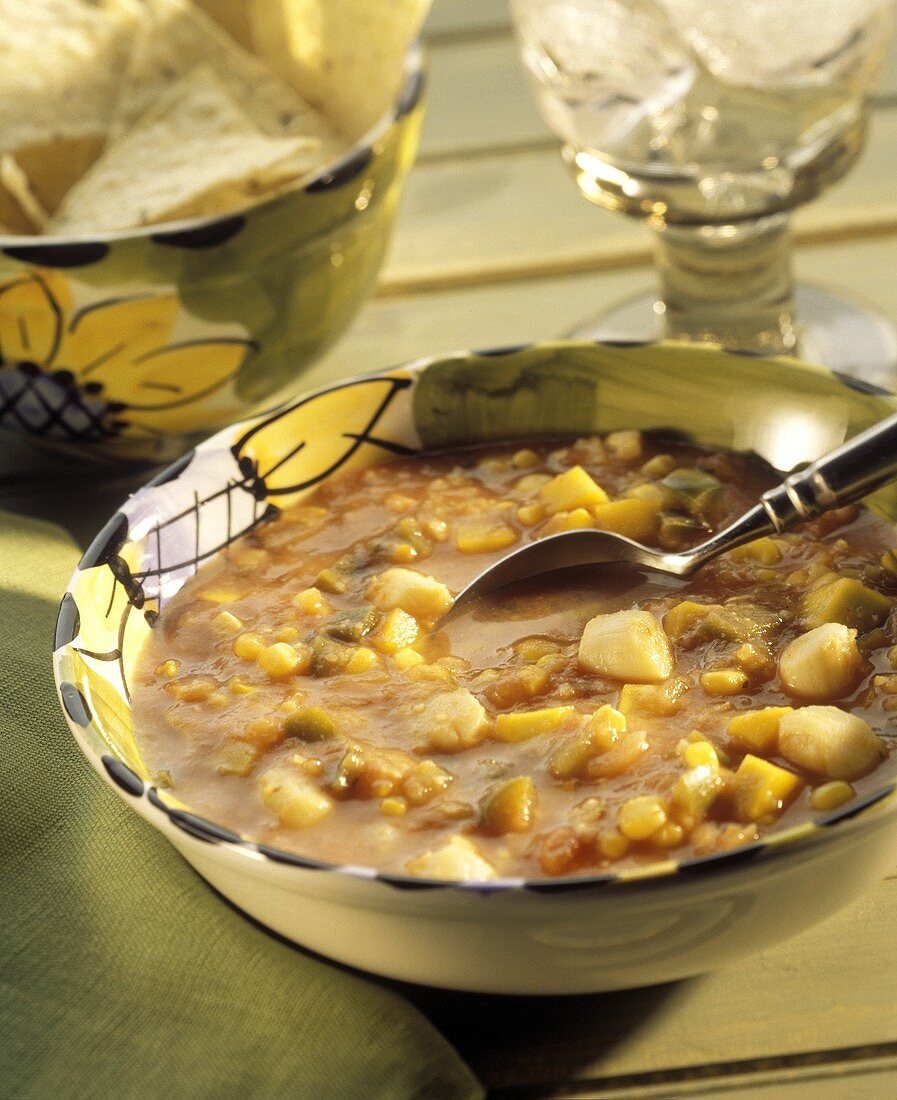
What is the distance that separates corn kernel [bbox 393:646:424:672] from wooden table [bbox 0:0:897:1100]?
1.39ft

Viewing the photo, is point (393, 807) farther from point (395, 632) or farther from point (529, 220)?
point (529, 220)

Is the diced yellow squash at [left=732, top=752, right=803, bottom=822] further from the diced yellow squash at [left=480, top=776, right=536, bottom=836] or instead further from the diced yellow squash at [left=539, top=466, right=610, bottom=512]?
the diced yellow squash at [left=539, top=466, right=610, bottom=512]

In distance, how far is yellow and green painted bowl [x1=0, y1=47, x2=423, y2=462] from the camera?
7.88ft

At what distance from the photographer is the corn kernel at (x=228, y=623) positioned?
196 cm

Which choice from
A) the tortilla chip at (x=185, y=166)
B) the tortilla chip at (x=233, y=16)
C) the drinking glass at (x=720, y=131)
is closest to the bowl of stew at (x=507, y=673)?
the tortilla chip at (x=185, y=166)

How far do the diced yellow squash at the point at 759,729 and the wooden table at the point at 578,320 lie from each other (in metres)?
0.26

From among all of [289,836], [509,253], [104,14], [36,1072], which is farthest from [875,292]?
[36,1072]

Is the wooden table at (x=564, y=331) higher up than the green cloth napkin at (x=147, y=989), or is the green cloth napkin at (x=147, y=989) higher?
the green cloth napkin at (x=147, y=989)

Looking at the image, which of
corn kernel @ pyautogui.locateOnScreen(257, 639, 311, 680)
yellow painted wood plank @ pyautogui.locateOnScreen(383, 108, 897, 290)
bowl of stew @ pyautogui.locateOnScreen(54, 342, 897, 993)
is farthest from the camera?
yellow painted wood plank @ pyautogui.locateOnScreen(383, 108, 897, 290)

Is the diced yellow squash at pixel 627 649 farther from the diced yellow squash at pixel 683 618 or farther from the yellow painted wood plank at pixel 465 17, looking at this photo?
the yellow painted wood plank at pixel 465 17

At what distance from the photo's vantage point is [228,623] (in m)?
1.96

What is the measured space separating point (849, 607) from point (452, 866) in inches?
27.1

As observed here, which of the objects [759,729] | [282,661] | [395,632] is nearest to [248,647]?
[282,661]

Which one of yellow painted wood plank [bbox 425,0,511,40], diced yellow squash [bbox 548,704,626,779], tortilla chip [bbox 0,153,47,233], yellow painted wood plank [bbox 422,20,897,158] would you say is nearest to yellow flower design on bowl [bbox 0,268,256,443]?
tortilla chip [bbox 0,153,47,233]
